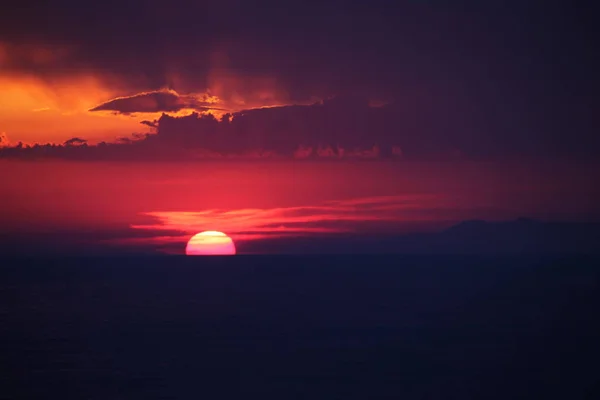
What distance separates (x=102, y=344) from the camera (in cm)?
5459

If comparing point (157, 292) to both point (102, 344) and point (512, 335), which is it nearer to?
point (102, 344)

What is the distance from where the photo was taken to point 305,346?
169 feet

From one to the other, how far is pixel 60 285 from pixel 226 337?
7469 centimetres

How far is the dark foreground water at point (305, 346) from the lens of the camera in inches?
1550

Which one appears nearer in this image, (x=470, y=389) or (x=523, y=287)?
(x=470, y=389)

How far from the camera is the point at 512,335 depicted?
185 feet

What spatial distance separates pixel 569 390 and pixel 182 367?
23.2 metres

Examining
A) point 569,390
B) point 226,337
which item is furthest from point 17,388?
point 569,390

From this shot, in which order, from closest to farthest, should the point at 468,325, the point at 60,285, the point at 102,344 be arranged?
the point at 102,344 → the point at 468,325 → the point at 60,285

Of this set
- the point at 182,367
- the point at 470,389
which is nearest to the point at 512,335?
the point at 470,389

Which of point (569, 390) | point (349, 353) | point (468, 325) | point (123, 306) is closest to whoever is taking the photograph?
point (569, 390)

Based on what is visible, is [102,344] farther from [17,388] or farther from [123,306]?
[123,306]

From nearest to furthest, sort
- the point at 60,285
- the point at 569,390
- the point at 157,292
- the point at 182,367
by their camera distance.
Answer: the point at 569,390 < the point at 182,367 < the point at 157,292 < the point at 60,285

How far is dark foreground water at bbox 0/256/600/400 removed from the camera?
129 ft
